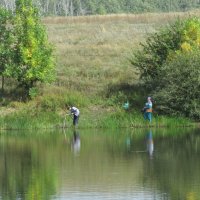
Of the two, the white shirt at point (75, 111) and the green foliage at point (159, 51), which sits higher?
the green foliage at point (159, 51)

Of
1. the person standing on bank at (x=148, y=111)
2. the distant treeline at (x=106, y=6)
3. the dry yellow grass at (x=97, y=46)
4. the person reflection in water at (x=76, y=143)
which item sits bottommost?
the person reflection in water at (x=76, y=143)

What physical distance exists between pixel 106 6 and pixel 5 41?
4015 inches

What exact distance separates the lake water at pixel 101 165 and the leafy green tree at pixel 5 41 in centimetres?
798

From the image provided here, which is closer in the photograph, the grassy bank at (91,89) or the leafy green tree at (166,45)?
the grassy bank at (91,89)

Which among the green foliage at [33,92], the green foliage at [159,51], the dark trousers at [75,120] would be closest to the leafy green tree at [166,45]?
the green foliage at [159,51]

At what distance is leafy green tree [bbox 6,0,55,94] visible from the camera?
1945 inches

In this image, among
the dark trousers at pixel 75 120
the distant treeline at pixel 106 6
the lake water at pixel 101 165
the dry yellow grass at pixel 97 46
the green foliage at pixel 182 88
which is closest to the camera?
the lake water at pixel 101 165

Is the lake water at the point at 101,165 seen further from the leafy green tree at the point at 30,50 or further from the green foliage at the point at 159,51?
the green foliage at the point at 159,51

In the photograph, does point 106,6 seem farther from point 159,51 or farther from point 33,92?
point 33,92

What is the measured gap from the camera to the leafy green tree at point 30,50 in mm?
49406

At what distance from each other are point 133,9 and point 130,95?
96.5 m

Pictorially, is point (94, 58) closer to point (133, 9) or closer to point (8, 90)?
point (8, 90)

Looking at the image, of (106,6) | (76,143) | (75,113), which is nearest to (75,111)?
(75,113)

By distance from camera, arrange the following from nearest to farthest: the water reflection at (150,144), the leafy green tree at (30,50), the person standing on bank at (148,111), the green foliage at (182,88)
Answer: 1. the water reflection at (150,144)
2. the person standing on bank at (148,111)
3. the green foliage at (182,88)
4. the leafy green tree at (30,50)
